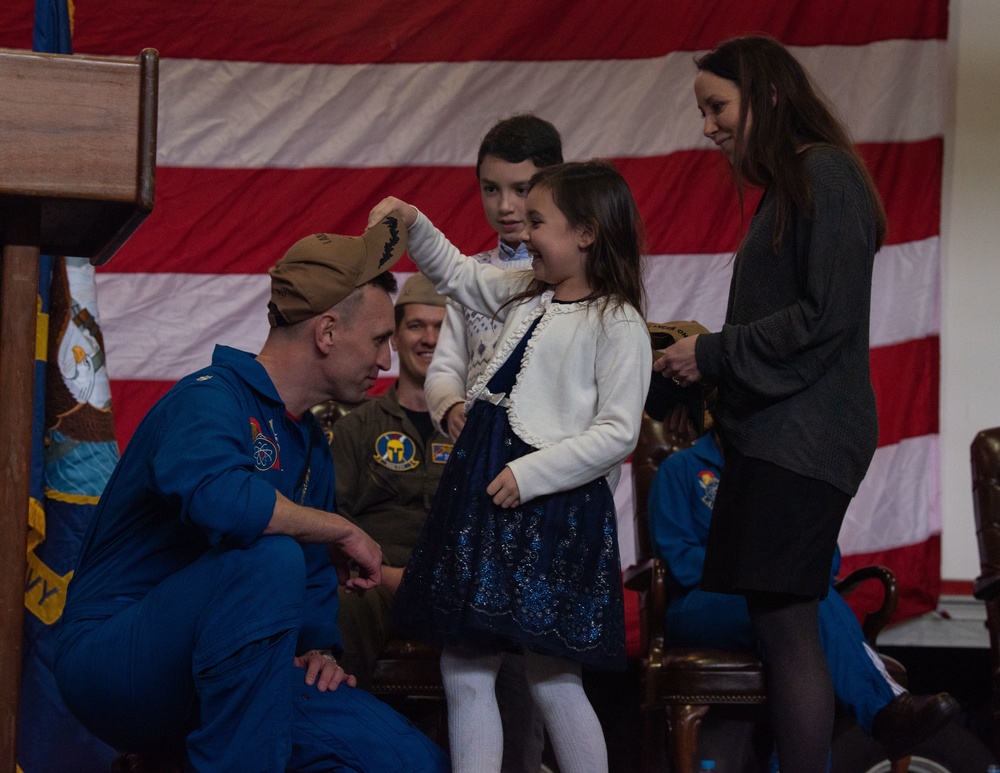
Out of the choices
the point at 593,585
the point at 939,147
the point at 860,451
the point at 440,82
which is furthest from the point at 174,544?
the point at 939,147

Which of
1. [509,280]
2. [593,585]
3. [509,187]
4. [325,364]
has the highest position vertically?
[509,187]

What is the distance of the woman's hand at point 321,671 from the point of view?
67.7 inches

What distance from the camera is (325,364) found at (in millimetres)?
1774

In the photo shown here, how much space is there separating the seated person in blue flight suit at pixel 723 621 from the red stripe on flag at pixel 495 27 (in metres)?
1.35

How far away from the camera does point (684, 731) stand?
257cm

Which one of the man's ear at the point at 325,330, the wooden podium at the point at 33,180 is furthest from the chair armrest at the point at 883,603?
the wooden podium at the point at 33,180

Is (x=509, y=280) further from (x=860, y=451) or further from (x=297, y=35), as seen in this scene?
(x=297, y=35)

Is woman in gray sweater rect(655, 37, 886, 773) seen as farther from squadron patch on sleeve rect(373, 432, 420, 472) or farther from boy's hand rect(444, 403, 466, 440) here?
squadron patch on sleeve rect(373, 432, 420, 472)

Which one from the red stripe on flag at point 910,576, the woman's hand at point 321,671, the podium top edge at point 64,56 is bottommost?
the red stripe on flag at point 910,576

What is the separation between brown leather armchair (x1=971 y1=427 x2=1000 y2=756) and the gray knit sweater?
3.90ft

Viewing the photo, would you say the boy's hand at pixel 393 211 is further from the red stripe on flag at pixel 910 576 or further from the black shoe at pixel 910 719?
the red stripe on flag at pixel 910 576

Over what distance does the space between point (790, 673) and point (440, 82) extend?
7.41 ft

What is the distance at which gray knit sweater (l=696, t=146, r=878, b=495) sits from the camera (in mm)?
1847

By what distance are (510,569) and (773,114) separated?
876mm
